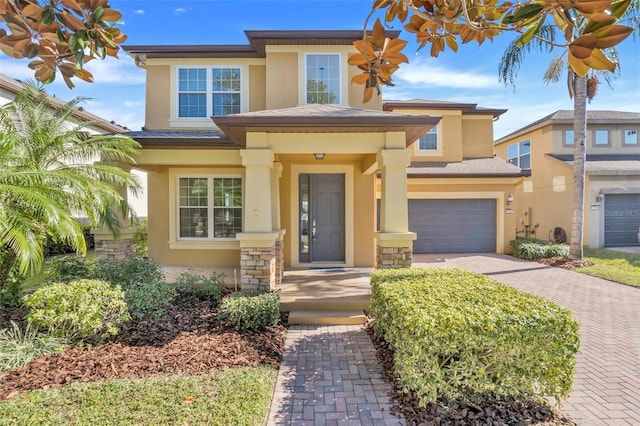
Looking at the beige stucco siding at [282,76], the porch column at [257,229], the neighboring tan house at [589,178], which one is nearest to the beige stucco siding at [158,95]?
the beige stucco siding at [282,76]

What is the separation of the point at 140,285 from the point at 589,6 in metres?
7.22

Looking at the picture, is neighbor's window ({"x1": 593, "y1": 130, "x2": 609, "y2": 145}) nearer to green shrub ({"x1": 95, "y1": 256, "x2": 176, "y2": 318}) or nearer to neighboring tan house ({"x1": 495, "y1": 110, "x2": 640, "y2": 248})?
neighboring tan house ({"x1": 495, "y1": 110, "x2": 640, "y2": 248})

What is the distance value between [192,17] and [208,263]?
624cm

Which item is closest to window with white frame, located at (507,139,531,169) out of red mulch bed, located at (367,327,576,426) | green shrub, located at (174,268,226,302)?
red mulch bed, located at (367,327,576,426)

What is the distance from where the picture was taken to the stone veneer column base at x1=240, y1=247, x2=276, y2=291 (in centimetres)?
646

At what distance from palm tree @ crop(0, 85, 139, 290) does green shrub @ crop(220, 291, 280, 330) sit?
2.60 m

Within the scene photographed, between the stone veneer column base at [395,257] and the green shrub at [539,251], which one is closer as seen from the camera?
the stone veneer column base at [395,257]

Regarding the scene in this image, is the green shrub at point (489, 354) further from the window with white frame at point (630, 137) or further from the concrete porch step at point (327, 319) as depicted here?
the window with white frame at point (630, 137)

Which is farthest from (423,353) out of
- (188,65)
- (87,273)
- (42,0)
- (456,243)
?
(456,243)

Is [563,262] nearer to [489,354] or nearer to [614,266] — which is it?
[614,266]

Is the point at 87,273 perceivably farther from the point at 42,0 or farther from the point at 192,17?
the point at 42,0

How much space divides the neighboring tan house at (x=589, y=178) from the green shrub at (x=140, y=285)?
16782 millimetres

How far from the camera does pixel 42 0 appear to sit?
1603mm

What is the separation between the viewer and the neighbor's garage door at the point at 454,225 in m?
13.7
